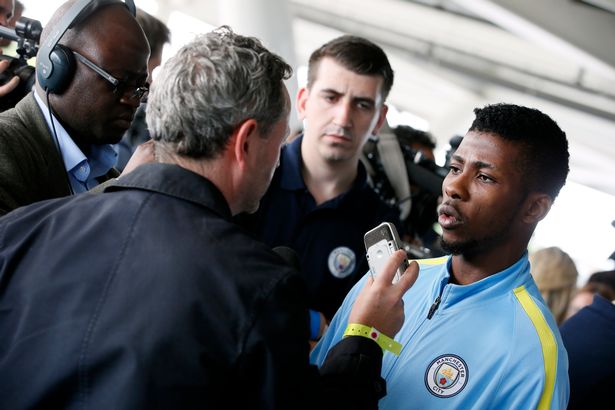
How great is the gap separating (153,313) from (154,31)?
2.30m

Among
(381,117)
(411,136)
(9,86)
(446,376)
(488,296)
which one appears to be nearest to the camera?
(446,376)

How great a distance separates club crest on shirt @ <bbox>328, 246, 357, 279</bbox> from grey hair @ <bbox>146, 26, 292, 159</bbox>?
1319mm

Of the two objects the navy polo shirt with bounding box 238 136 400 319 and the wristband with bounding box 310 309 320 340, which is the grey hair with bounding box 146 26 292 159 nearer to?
the wristband with bounding box 310 309 320 340

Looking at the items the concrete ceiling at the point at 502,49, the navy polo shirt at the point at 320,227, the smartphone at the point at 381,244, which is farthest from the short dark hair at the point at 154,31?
the concrete ceiling at the point at 502,49

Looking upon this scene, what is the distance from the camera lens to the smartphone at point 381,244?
1821 millimetres

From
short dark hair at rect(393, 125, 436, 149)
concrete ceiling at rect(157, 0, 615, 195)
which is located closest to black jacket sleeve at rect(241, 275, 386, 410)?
short dark hair at rect(393, 125, 436, 149)

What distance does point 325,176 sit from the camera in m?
2.96

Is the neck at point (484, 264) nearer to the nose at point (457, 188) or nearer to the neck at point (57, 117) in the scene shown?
the nose at point (457, 188)

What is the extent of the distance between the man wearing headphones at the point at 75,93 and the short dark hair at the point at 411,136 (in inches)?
98.7

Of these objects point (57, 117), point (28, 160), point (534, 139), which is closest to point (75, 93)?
point (57, 117)

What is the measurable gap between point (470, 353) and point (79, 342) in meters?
0.93

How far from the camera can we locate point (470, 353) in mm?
1812

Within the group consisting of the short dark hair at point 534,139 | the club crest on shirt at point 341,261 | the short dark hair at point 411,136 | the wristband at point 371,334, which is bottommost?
the club crest on shirt at point 341,261

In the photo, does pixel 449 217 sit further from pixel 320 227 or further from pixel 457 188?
pixel 320 227
